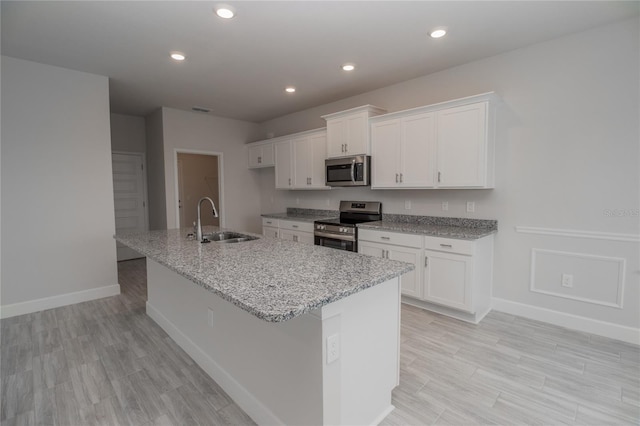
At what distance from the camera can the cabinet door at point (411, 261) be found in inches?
128

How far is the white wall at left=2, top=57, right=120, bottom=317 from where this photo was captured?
319cm

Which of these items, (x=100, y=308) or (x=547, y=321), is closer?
(x=547, y=321)

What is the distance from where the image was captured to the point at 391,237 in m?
3.43

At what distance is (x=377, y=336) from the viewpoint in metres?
1.68

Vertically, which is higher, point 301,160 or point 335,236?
point 301,160

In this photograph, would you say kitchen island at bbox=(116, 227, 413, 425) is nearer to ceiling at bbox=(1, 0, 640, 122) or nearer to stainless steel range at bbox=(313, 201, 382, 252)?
stainless steel range at bbox=(313, 201, 382, 252)

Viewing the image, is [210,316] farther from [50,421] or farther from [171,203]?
[171,203]

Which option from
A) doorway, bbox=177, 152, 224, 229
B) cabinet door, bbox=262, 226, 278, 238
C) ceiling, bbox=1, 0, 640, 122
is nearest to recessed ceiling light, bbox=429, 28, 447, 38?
ceiling, bbox=1, 0, 640, 122

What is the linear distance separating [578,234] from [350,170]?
7.79 feet

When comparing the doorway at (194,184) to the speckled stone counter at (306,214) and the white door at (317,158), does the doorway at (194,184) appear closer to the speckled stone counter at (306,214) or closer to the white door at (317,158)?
the speckled stone counter at (306,214)

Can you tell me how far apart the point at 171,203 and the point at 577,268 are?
209 inches

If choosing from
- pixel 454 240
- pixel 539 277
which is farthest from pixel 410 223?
pixel 539 277

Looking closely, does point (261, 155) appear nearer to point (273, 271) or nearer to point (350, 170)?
point (350, 170)

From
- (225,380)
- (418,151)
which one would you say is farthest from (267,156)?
(225,380)
